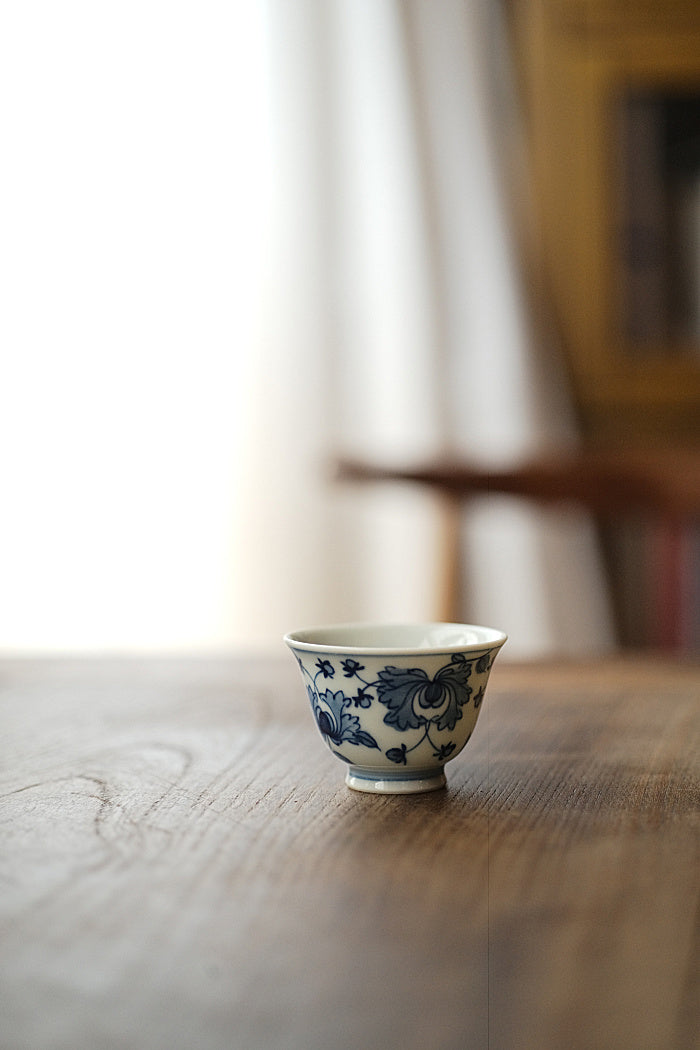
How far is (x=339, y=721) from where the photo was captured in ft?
1.88

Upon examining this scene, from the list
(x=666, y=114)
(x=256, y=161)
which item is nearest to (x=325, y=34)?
(x=256, y=161)

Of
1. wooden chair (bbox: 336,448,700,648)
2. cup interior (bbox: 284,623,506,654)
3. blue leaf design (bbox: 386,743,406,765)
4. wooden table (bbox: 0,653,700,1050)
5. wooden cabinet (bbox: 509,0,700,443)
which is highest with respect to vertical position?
wooden cabinet (bbox: 509,0,700,443)

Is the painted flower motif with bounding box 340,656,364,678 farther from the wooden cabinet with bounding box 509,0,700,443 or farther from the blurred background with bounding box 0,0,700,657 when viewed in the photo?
the wooden cabinet with bounding box 509,0,700,443

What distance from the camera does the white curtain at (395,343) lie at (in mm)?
1800

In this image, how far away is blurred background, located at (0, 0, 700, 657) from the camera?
1579 millimetres

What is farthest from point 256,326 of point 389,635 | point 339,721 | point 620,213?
point 339,721

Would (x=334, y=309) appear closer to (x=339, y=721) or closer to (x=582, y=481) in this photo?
(x=582, y=481)

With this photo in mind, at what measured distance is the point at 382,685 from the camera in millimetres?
560

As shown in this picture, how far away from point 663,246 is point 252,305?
0.87m

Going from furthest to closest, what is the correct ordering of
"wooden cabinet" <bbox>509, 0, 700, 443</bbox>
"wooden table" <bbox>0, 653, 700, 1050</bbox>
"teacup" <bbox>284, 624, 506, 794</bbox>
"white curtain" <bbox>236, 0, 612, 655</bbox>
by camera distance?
"wooden cabinet" <bbox>509, 0, 700, 443</bbox>
"white curtain" <bbox>236, 0, 612, 655</bbox>
"teacup" <bbox>284, 624, 506, 794</bbox>
"wooden table" <bbox>0, 653, 700, 1050</bbox>

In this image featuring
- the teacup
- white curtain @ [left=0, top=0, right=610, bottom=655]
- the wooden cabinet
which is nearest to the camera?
the teacup

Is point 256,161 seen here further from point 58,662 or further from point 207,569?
point 58,662

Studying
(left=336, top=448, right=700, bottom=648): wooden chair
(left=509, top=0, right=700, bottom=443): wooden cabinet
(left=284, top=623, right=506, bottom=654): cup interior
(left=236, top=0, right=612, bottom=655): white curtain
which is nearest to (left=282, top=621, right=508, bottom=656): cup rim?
(left=284, top=623, right=506, bottom=654): cup interior

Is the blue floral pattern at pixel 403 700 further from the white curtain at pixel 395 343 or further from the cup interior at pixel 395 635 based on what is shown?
the white curtain at pixel 395 343
